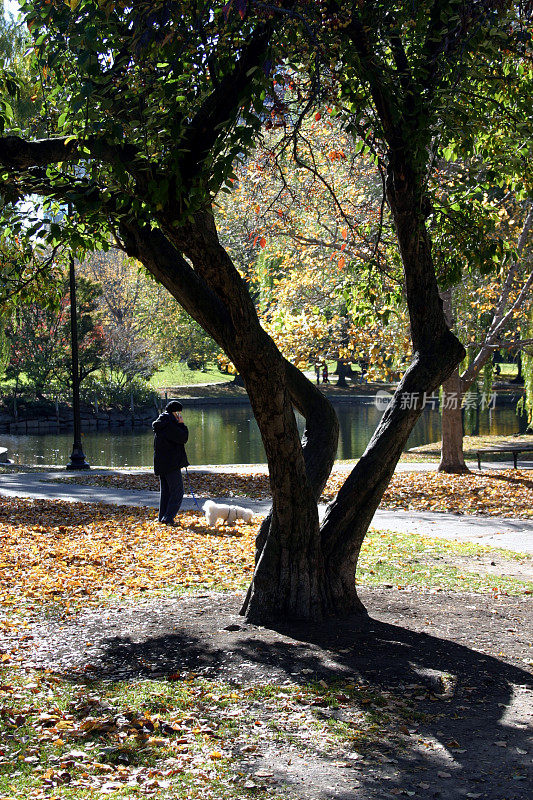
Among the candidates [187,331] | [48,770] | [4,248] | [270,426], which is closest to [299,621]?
[270,426]

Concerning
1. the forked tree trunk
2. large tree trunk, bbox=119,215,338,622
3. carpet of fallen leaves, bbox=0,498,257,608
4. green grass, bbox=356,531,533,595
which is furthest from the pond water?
large tree trunk, bbox=119,215,338,622

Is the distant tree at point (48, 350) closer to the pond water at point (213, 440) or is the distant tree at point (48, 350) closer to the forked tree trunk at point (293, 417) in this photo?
the pond water at point (213, 440)

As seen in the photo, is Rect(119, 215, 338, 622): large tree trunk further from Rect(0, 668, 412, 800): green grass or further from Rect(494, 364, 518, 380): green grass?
Rect(494, 364, 518, 380): green grass

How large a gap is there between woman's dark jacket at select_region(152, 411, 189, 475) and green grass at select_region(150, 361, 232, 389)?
5408 centimetres

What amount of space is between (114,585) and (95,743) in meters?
3.82

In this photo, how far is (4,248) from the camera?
28.6 feet

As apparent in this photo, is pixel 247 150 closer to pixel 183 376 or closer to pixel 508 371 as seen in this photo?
pixel 508 371

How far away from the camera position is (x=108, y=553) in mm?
10211

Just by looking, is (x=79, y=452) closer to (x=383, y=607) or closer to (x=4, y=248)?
(x=4, y=248)

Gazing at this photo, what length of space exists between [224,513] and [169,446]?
1.38m

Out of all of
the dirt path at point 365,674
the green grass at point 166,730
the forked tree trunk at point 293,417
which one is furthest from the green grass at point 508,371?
the green grass at point 166,730

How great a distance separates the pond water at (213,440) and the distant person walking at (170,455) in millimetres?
15429

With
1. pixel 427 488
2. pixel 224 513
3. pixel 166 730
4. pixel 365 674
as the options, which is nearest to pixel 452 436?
pixel 427 488

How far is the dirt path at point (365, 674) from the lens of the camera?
4336mm
